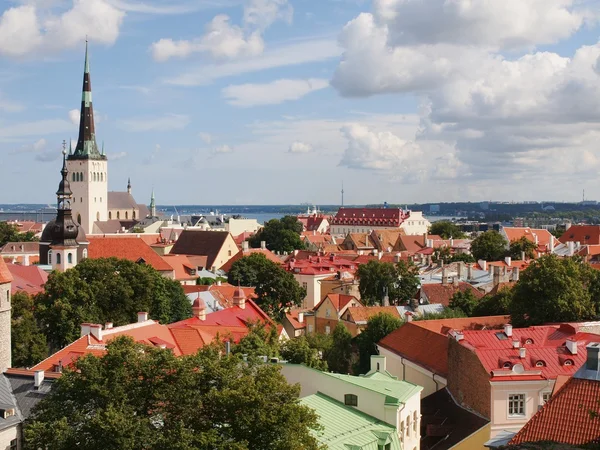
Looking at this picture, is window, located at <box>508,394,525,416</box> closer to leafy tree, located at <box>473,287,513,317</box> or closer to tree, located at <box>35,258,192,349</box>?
leafy tree, located at <box>473,287,513,317</box>

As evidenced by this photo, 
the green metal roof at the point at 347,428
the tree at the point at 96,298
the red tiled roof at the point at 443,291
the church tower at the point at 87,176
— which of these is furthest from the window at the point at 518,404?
the church tower at the point at 87,176

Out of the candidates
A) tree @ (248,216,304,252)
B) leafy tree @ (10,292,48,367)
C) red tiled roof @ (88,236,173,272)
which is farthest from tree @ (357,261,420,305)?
tree @ (248,216,304,252)

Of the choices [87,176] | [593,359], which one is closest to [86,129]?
[87,176]

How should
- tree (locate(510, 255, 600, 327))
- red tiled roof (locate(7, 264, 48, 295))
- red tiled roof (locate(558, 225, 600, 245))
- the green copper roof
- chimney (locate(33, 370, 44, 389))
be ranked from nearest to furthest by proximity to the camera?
1. the green copper roof
2. chimney (locate(33, 370, 44, 389))
3. tree (locate(510, 255, 600, 327))
4. red tiled roof (locate(7, 264, 48, 295))
5. red tiled roof (locate(558, 225, 600, 245))

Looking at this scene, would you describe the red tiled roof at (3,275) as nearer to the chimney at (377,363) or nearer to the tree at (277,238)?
the chimney at (377,363)

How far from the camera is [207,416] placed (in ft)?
66.2

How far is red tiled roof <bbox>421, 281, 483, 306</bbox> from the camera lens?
190ft

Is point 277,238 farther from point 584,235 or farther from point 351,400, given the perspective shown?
point 351,400

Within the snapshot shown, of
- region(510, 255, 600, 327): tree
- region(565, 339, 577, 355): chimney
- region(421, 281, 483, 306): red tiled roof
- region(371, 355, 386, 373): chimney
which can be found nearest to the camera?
region(565, 339, 577, 355): chimney

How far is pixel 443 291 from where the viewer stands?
59.5 m

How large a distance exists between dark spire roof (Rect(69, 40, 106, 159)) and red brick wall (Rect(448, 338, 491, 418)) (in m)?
109

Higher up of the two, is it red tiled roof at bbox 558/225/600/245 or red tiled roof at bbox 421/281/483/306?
red tiled roof at bbox 558/225/600/245

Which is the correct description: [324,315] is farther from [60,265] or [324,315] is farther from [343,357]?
[60,265]

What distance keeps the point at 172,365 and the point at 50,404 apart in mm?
3214
